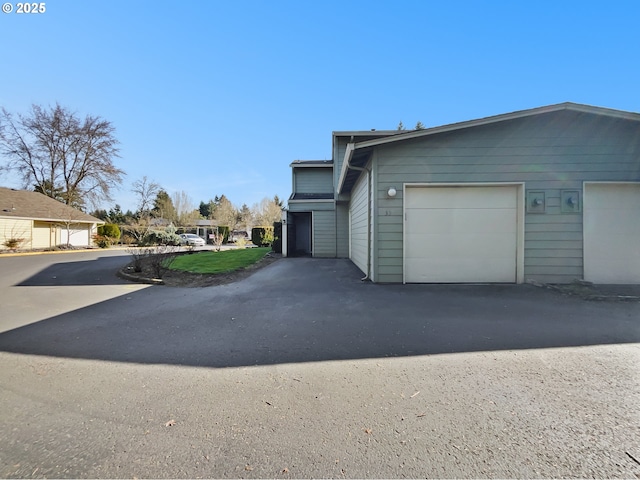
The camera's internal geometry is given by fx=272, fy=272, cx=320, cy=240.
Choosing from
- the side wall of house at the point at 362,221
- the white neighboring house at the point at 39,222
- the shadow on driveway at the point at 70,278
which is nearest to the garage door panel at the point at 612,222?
the side wall of house at the point at 362,221

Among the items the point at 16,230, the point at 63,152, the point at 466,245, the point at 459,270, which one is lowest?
the point at 459,270

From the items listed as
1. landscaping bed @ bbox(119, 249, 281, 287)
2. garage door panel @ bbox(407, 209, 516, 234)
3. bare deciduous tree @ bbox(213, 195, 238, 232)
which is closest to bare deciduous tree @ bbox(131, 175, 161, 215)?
bare deciduous tree @ bbox(213, 195, 238, 232)

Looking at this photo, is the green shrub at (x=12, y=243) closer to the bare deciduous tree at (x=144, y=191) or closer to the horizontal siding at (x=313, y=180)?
the bare deciduous tree at (x=144, y=191)

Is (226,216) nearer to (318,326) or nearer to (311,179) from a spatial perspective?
(311,179)

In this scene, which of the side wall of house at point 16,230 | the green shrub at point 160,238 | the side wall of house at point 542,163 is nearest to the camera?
the side wall of house at point 542,163

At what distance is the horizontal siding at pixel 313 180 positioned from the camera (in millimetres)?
16031

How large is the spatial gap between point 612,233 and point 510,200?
95.3 inches

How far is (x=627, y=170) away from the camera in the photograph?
6.34m

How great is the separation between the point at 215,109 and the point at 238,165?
32.1 ft

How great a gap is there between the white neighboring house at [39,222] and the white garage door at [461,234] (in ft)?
84.6

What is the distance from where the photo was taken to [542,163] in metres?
6.49

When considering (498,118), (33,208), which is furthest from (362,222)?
(33,208)
